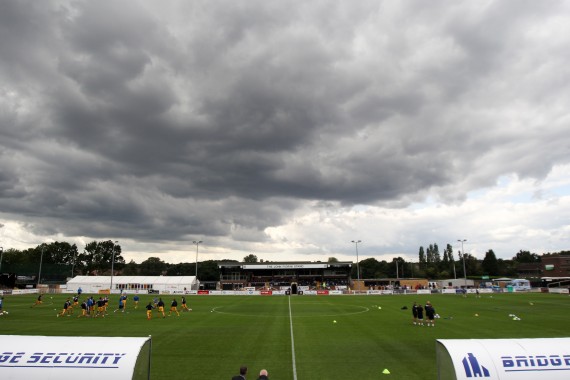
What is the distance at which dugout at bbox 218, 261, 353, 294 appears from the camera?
123 meters

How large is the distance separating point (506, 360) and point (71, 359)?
9.17 m

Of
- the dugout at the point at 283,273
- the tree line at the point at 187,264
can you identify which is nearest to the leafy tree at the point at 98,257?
the tree line at the point at 187,264

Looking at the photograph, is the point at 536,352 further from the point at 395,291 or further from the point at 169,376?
the point at 395,291

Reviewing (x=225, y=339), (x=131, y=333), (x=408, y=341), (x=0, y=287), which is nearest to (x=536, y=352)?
(x=408, y=341)

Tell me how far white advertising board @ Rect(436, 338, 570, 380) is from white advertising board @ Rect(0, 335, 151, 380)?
6.76 meters

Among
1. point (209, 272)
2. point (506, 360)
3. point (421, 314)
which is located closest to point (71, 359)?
point (506, 360)

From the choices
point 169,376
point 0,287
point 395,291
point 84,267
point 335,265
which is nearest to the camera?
point 169,376

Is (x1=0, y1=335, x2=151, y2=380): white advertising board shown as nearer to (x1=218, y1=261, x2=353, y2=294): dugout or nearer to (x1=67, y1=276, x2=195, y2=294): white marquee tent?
(x1=67, y1=276, x2=195, y2=294): white marquee tent

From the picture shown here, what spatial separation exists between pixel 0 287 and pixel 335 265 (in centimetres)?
8762

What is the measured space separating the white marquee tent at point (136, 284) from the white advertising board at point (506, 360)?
270ft

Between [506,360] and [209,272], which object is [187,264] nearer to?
[209,272]

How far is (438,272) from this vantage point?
157 metres

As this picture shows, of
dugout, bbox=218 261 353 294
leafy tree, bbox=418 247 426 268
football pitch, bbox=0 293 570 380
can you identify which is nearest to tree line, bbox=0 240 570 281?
leafy tree, bbox=418 247 426 268

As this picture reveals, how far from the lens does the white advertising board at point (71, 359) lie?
26.4 feet
